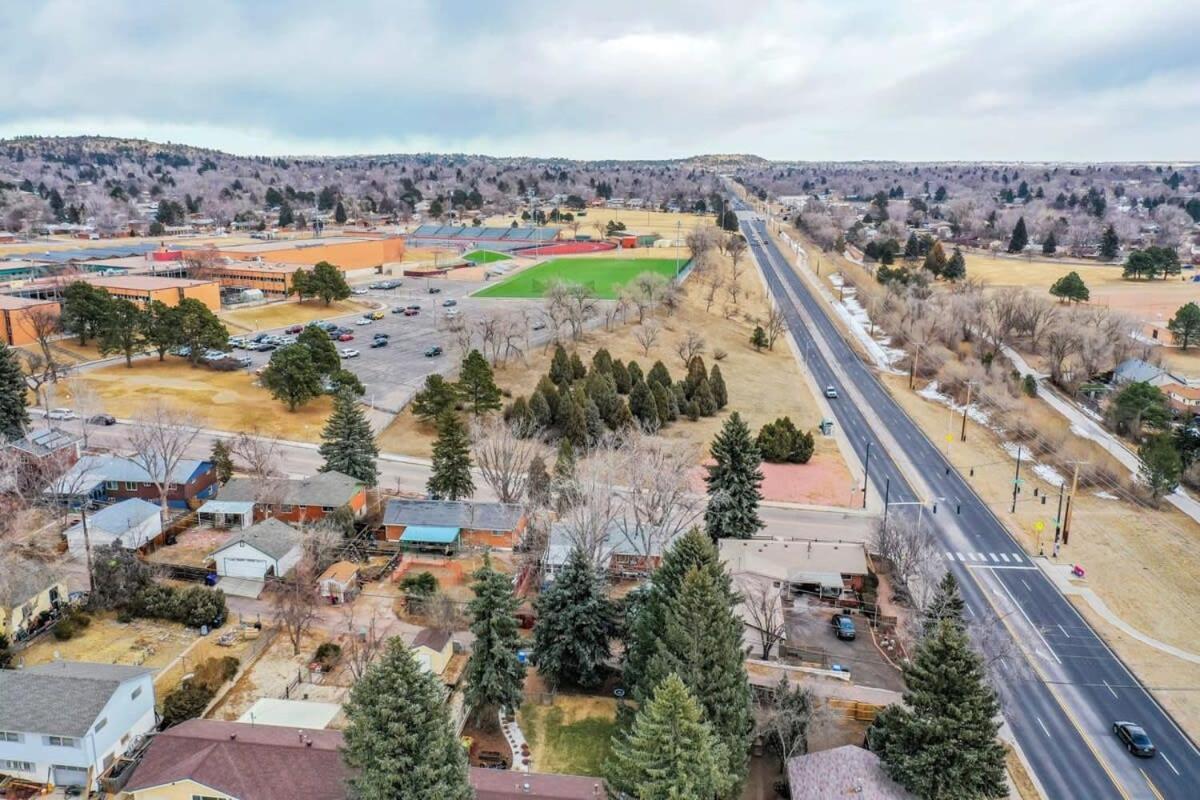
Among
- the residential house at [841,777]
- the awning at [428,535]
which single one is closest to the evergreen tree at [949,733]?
the residential house at [841,777]

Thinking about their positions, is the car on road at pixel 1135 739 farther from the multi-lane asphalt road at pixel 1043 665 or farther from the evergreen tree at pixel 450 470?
the evergreen tree at pixel 450 470

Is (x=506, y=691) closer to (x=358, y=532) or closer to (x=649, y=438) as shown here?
(x=358, y=532)

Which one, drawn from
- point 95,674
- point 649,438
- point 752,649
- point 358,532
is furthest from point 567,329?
point 95,674

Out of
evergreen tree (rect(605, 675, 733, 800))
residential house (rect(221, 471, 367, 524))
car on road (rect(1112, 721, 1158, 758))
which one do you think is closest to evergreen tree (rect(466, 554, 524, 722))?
evergreen tree (rect(605, 675, 733, 800))

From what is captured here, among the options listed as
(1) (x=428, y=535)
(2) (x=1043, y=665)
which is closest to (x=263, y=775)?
(1) (x=428, y=535)

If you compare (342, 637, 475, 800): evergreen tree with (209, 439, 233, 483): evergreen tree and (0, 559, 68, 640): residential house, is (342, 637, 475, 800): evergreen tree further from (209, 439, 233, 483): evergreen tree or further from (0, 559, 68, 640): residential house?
(209, 439, 233, 483): evergreen tree

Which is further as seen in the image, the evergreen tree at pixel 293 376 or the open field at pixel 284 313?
the open field at pixel 284 313
